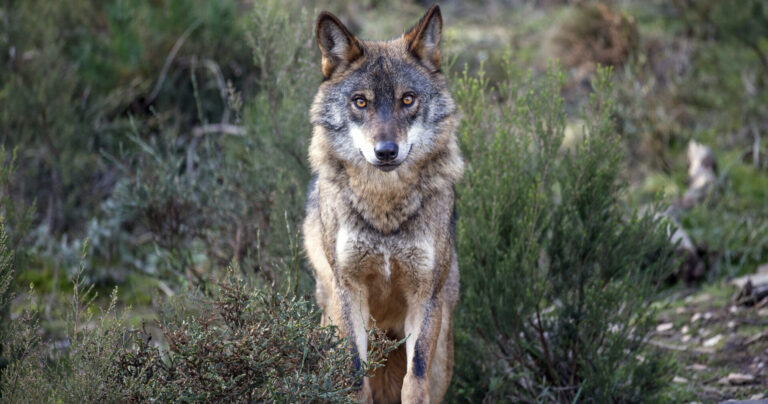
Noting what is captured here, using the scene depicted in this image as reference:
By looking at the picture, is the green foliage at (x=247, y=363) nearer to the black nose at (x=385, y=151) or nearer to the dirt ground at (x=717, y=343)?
the black nose at (x=385, y=151)

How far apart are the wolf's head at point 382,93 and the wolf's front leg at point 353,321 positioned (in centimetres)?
72

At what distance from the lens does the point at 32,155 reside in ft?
25.5

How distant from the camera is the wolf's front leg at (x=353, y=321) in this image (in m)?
3.80

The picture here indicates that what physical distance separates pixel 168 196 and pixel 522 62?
7498 millimetres

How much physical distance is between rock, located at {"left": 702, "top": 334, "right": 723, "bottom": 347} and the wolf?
9.54 ft

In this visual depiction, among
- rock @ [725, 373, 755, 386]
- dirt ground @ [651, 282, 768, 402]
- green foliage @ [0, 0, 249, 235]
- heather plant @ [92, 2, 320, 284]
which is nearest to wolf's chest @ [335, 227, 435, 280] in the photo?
heather plant @ [92, 2, 320, 284]

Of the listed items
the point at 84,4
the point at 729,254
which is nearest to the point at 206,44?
the point at 84,4

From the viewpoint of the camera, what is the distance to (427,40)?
418cm

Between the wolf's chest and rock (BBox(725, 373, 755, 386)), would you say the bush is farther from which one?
rock (BBox(725, 373, 755, 386))

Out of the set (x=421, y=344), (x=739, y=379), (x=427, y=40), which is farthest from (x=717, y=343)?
(x=427, y=40)

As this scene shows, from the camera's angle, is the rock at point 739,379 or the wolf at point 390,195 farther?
the rock at point 739,379

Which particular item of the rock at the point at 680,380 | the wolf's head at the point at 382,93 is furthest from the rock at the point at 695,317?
the wolf's head at the point at 382,93

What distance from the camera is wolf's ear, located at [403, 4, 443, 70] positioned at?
411 centimetres

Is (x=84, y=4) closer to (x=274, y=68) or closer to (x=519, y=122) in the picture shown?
(x=274, y=68)
